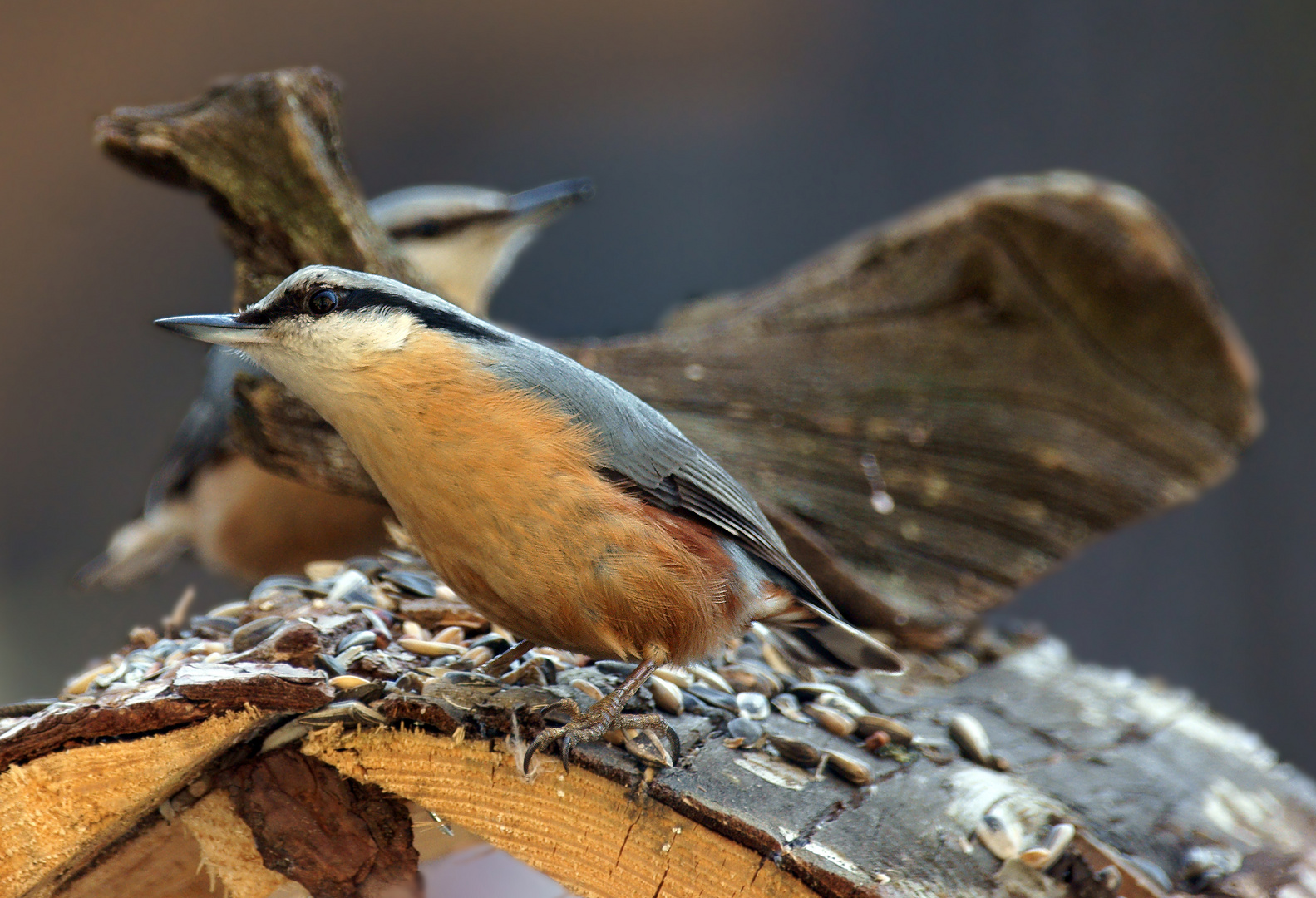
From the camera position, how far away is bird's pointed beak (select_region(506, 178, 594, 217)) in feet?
10.0

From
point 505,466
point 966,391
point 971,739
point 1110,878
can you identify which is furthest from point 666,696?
point 966,391

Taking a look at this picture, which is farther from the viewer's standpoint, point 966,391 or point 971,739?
point 966,391

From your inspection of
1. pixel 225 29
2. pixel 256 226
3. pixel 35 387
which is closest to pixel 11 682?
pixel 35 387

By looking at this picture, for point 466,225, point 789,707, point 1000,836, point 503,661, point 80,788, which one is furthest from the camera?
point 466,225

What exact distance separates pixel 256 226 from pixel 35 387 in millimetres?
3249

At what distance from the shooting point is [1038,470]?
9.02ft

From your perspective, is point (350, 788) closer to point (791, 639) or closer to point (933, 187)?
point (791, 639)

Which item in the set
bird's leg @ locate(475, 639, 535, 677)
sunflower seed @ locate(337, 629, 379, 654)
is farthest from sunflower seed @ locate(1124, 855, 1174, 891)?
sunflower seed @ locate(337, 629, 379, 654)

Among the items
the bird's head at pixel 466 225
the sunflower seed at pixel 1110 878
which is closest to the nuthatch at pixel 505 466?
the sunflower seed at pixel 1110 878

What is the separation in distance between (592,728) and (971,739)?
2.55 ft

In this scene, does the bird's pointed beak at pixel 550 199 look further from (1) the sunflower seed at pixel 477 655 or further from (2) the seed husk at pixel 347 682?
(2) the seed husk at pixel 347 682

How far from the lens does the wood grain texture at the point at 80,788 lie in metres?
1.25

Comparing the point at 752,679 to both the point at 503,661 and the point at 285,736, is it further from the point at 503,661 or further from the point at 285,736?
the point at 285,736

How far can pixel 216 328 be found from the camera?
55.7 inches
